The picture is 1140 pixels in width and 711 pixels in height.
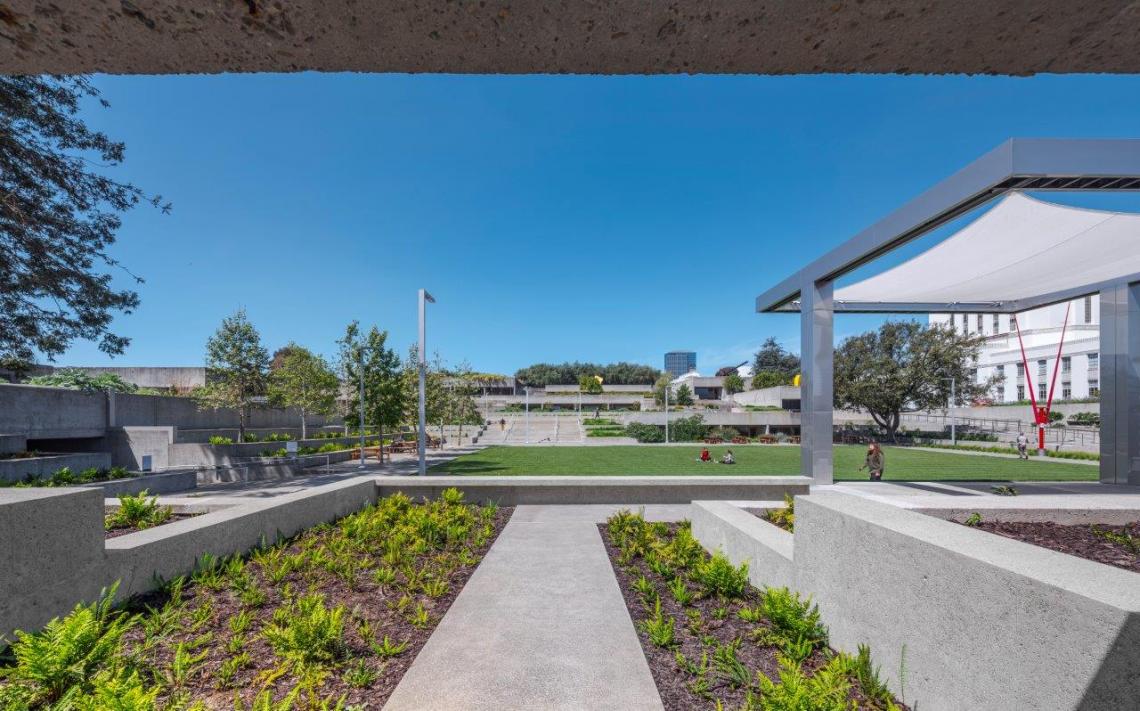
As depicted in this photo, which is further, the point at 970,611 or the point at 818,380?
the point at 818,380

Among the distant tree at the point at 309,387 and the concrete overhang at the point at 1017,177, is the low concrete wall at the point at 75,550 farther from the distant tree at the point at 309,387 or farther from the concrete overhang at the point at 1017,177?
the distant tree at the point at 309,387

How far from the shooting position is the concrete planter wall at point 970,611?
6.40ft

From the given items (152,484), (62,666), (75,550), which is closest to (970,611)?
(62,666)

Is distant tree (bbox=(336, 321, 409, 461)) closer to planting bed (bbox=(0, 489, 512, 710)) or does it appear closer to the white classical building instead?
planting bed (bbox=(0, 489, 512, 710))

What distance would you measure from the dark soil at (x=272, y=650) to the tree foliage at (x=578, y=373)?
118 metres

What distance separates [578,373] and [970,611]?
410 feet

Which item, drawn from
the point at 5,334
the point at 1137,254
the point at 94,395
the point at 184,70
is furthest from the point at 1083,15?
the point at 94,395

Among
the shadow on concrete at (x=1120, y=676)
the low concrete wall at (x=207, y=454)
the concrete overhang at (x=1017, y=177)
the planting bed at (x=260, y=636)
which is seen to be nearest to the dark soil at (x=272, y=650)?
the planting bed at (x=260, y=636)

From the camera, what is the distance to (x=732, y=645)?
11.6ft

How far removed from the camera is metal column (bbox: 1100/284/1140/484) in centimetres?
1136

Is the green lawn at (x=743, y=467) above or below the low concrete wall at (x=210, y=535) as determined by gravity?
below

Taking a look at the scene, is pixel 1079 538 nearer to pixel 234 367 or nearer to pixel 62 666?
pixel 62 666

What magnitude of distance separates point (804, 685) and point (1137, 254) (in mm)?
13095

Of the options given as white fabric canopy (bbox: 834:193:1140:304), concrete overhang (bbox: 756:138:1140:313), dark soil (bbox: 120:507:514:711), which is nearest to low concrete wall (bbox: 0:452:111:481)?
dark soil (bbox: 120:507:514:711)
